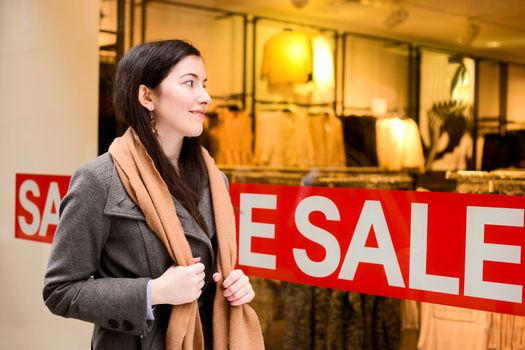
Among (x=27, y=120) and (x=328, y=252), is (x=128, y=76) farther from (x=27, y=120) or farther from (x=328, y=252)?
(x=27, y=120)

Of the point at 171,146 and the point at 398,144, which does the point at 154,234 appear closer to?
the point at 171,146

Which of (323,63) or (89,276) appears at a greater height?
Result: (323,63)

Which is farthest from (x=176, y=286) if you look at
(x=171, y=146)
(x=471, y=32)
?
(x=471, y=32)

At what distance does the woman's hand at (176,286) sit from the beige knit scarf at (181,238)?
3 centimetres

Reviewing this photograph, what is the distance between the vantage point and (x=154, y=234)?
1.69m

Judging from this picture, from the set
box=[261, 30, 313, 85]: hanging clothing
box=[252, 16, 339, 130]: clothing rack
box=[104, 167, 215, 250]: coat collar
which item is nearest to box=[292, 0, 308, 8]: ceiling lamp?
box=[252, 16, 339, 130]: clothing rack

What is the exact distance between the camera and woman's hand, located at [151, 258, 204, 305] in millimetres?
1629

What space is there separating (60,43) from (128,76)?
199 cm

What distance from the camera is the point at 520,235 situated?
2.19 meters

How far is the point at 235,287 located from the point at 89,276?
33 cm

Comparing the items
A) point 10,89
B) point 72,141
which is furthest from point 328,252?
point 10,89

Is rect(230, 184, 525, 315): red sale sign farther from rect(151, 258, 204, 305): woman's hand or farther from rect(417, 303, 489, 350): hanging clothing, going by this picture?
rect(151, 258, 204, 305): woman's hand

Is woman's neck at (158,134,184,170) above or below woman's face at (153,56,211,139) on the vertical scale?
below

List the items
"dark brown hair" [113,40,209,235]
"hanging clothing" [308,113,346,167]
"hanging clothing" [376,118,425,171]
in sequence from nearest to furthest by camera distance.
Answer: "dark brown hair" [113,40,209,235] < "hanging clothing" [376,118,425,171] < "hanging clothing" [308,113,346,167]
